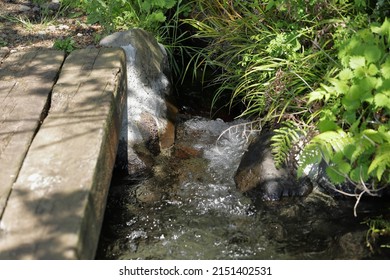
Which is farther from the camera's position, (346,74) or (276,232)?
(276,232)

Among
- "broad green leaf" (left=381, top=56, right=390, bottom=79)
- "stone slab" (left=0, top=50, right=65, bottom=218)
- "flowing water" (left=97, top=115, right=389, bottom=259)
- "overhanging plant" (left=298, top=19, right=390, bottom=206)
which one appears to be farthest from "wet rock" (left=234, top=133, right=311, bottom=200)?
"stone slab" (left=0, top=50, right=65, bottom=218)

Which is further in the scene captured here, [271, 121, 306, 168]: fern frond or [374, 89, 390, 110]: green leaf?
[271, 121, 306, 168]: fern frond

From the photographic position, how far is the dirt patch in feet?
19.7

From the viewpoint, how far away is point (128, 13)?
6031 millimetres

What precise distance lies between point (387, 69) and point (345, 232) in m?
1.13

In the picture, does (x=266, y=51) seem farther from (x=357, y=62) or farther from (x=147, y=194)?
(x=147, y=194)

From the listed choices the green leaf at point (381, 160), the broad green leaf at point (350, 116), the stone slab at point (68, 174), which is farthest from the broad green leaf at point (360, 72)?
the stone slab at point (68, 174)

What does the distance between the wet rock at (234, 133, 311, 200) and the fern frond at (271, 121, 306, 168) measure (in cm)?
7

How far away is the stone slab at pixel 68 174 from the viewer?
265 centimetres

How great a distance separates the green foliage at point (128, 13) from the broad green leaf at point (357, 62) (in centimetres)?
256

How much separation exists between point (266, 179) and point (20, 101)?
186 cm

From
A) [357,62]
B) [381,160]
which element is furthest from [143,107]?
[381,160]

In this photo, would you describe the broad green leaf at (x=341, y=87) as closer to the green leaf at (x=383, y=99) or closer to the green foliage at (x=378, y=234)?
the green leaf at (x=383, y=99)

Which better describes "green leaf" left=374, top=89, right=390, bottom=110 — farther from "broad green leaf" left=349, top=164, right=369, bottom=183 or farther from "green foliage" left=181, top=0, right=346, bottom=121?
"green foliage" left=181, top=0, right=346, bottom=121
